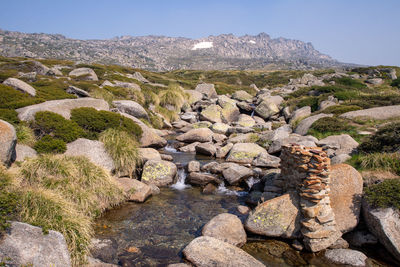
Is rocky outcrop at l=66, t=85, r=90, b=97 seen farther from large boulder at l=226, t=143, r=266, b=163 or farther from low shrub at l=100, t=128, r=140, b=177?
large boulder at l=226, t=143, r=266, b=163

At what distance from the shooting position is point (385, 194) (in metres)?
8.62

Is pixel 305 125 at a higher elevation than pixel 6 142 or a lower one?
lower

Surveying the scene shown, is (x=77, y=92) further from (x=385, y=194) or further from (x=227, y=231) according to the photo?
(x=385, y=194)

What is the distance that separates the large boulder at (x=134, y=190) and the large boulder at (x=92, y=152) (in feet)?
3.97

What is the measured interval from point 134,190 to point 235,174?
5.66 meters

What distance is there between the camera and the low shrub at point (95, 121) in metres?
15.0

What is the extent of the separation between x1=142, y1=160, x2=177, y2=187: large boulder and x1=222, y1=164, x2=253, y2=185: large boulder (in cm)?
300

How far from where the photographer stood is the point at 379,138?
43.6ft

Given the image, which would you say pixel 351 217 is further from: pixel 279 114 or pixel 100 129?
pixel 279 114

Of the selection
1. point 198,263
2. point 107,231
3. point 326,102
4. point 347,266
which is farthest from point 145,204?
point 326,102

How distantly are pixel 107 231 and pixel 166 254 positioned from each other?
251cm

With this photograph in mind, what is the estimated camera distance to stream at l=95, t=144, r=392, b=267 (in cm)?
797

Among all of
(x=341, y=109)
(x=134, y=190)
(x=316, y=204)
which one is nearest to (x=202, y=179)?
(x=134, y=190)

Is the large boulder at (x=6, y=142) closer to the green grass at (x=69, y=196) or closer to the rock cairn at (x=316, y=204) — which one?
the green grass at (x=69, y=196)
